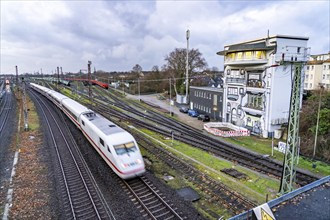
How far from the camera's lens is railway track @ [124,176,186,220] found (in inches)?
470

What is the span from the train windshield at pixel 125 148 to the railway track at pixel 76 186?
2.70m

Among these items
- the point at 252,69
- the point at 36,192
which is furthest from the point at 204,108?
the point at 36,192

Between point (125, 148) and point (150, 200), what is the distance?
385 centimetres

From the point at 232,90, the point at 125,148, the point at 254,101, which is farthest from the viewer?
the point at 232,90

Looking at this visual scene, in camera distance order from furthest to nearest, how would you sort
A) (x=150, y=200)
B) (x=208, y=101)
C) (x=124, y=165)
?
(x=208, y=101), (x=124, y=165), (x=150, y=200)

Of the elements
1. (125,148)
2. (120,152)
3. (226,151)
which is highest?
(125,148)

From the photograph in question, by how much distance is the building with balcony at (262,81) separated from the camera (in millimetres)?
30906

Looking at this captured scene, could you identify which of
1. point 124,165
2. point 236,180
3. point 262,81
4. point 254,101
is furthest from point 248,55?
point 124,165

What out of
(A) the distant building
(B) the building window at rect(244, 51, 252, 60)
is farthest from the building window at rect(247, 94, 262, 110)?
(A) the distant building

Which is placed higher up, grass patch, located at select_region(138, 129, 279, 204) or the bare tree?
the bare tree

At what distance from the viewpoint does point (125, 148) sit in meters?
15.6

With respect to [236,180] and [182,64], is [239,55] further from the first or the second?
[182,64]

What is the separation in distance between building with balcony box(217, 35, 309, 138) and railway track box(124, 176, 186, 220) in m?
22.3

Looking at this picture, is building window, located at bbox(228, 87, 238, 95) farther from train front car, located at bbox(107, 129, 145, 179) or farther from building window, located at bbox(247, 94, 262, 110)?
train front car, located at bbox(107, 129, 145, 179)
